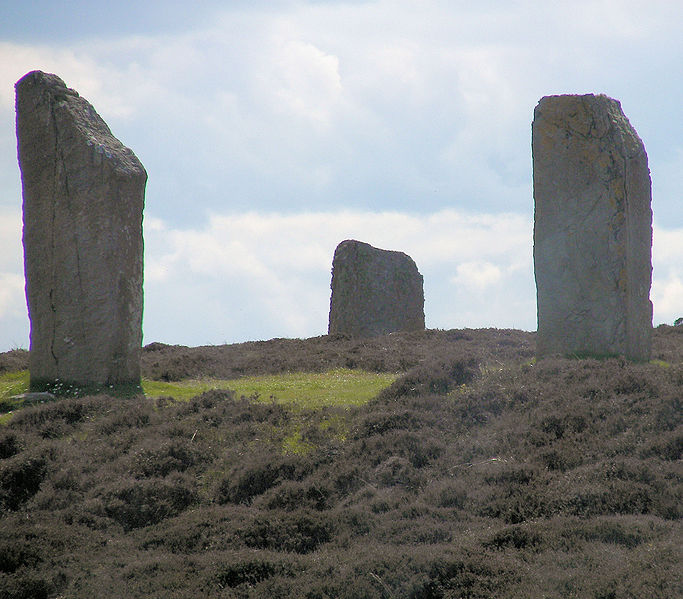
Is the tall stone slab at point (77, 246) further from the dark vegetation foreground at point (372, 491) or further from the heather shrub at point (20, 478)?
the heather shrub at point (20, 478)

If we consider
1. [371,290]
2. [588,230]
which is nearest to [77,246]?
[588,230]

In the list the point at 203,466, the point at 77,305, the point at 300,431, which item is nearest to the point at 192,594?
the point at 203,466

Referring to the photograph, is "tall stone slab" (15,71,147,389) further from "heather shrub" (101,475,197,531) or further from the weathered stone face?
the weathered stone face

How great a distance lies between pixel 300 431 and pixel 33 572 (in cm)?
547

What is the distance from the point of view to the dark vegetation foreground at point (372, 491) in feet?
27.2

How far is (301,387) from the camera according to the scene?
1817 centimetres

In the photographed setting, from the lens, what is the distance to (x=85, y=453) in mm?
13086

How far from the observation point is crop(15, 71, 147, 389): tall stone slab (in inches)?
663

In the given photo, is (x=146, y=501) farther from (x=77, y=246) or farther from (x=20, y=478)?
(x=77, y=246)

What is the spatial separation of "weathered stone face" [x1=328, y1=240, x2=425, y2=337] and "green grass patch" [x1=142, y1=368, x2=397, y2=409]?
10421 mm

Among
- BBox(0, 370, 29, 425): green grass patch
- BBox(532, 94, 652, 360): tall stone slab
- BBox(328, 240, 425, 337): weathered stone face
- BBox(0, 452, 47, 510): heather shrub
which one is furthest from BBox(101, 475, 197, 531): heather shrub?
BBox(328, 240, 425, 337): weathered stone face

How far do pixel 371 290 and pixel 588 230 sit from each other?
15.2m

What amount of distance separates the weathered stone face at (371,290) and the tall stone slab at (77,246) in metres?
14.8

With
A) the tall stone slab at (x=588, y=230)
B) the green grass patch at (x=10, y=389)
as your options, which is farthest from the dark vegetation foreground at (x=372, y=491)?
the tall stone slab at (x=588, y=230)
